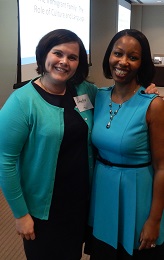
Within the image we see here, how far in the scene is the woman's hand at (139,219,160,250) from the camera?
124cm

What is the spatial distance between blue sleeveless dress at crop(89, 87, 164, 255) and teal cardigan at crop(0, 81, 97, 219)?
0.22m

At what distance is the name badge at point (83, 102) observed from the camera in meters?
1.31

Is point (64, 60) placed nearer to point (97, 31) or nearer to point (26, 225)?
point (26, 225)

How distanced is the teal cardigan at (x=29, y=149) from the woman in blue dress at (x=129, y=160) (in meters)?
0.22

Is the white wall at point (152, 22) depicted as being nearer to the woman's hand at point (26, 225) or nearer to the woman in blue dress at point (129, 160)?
the woman in blue dress at point (129, 160)

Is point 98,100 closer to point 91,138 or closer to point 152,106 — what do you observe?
point 91,138

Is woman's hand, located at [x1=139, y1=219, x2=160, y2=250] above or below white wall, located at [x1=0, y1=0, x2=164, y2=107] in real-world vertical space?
below

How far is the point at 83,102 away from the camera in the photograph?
1345 millimetres

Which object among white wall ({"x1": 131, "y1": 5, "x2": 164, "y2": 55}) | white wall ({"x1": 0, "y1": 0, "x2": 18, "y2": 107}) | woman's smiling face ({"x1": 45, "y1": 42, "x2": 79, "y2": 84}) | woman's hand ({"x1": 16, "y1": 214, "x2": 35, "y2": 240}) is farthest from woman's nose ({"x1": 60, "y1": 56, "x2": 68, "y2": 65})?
white wall ({"x1": 131, "y1": 5, "x2": 164, "y2": 55})

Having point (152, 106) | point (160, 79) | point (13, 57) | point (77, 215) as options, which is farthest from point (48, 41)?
point (160, 79)

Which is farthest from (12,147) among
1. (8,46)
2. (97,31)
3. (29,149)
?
(97,31)

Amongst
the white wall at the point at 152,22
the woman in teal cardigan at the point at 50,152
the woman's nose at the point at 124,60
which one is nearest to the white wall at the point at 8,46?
the woman in teal cardigan at the point at 50,152

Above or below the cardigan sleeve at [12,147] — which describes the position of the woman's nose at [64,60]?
above

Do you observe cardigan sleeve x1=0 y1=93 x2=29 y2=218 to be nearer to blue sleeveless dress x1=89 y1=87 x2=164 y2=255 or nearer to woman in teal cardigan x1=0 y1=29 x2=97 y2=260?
woman in teal cardigan x1=0 y1=29 x2=97 y2=260
